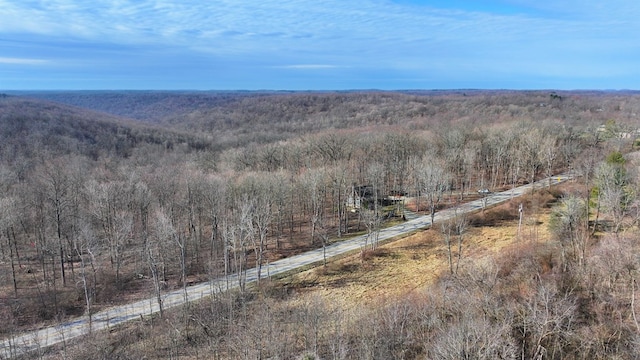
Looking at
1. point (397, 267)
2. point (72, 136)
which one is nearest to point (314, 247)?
point (397, 267)

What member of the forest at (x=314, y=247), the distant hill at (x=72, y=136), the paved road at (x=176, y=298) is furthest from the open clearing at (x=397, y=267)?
the distant hill at (x=72, y=136)

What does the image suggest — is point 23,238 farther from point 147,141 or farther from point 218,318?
point 147,141

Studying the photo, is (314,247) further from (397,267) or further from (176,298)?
(176,298)

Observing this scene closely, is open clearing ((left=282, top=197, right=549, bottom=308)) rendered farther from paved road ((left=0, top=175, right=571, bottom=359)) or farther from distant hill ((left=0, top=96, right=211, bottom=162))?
distant hill ((left=0, top=96, right=211, bottom=162))

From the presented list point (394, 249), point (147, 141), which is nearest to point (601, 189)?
point (394, 249)

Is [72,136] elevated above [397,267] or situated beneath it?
elevated above

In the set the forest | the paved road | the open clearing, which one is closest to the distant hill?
the forest

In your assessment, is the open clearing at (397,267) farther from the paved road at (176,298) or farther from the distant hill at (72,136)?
the distant hill at (72,136)
